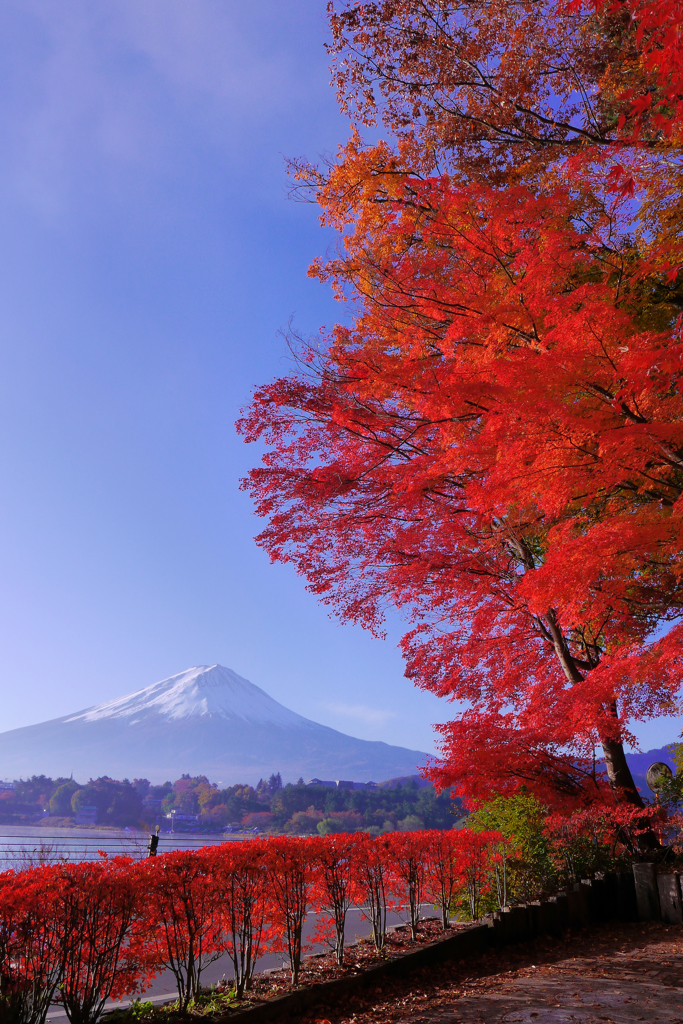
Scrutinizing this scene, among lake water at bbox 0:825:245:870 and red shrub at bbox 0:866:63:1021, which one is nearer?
red shrub at bbox 0:866:63:1021

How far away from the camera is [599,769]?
10.3 meters

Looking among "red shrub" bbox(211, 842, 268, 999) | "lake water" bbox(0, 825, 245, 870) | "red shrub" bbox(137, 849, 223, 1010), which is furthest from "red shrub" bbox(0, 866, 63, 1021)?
"red shrub" bbox(211, 842, 268, 999)

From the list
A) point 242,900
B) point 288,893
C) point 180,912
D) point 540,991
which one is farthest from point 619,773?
point 180,912

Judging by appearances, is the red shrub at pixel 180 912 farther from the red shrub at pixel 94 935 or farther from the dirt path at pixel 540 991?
the dirt path at pixel 540 991

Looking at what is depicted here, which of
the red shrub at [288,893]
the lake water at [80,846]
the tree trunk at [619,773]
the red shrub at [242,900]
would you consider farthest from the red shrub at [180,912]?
the tree trunk at [619,773]

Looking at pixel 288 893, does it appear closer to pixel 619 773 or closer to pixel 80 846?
pixel 80 846

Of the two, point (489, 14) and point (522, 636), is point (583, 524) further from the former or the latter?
point (489, 14)

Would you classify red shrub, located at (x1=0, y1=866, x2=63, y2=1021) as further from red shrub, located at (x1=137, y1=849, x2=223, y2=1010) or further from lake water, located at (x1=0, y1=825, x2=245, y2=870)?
lake water, located at (x1=0, y1=825, x2=245, y2=870)

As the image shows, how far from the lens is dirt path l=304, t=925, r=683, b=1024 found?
4043mm

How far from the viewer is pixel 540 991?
462 centimetres

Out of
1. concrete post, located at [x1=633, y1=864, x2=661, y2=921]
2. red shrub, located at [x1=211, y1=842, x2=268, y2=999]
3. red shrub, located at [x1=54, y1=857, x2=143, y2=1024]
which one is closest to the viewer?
red shrub, located at [x1=54, y1=857, x2=143, y2=1024]

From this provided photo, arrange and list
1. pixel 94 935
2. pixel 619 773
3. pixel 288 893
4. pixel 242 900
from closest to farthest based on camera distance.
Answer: pixel 94 935 < pixel 242 900 < pixel 288 893 < pixel 619 773

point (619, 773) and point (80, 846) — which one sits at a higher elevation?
point (619, 773)

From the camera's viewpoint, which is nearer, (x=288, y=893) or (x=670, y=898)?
(x=288, y=893)
